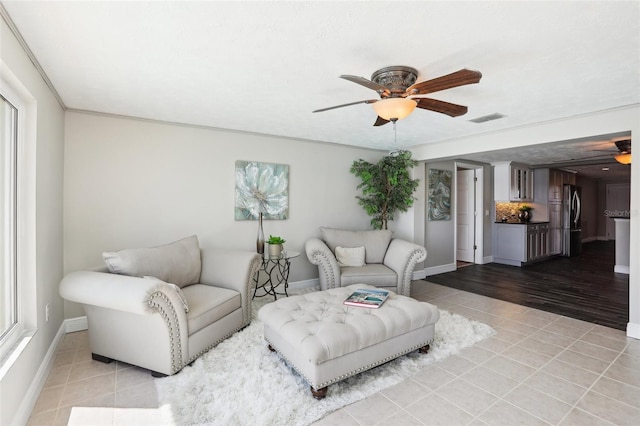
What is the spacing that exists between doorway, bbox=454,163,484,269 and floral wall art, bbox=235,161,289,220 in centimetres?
394

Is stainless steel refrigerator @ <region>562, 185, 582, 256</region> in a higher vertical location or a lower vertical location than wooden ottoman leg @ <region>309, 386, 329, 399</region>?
higher

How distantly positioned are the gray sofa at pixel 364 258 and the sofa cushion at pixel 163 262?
56.9 inches

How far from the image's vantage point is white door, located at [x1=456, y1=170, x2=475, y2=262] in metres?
6.71

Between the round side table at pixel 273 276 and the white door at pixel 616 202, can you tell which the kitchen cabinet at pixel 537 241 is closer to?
the round side table at pixel 273 276

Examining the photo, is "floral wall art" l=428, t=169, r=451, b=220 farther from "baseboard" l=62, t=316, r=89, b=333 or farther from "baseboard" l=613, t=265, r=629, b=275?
"baseboard" l=62, t=316, r=89, b=333

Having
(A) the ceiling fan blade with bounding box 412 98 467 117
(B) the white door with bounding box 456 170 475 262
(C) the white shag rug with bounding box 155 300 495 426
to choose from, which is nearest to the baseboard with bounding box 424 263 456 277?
(B) the white door with bounding box 456 170 475 262

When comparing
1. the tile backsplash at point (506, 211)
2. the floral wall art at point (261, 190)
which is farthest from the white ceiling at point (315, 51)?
the tile backsplash at point (506, 211)

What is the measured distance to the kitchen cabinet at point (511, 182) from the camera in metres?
6.54

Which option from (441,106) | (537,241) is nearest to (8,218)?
(441,106)

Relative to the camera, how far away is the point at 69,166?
3.16m

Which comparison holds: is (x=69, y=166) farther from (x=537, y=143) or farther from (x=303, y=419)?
(x=537, y=143)

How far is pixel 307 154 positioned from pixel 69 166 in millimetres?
2839

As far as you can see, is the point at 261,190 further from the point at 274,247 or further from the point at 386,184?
the point at 386,184

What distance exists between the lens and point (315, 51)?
2020mm
